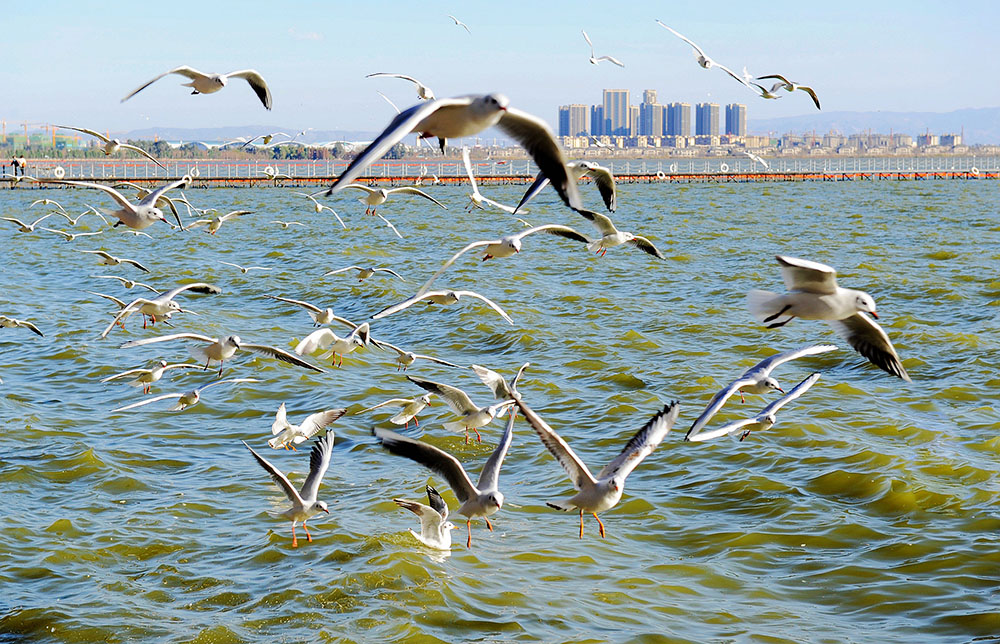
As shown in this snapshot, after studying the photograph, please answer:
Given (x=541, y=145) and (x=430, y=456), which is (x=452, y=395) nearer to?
A: (x=430, y=456)

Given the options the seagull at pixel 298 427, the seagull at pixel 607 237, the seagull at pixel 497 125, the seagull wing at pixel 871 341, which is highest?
the seagull at pixel 497 125

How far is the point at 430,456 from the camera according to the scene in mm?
7336

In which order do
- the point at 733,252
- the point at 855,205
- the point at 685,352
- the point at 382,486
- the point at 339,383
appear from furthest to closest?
the point at 855,205 < the point at 733,252 < the point at 685,352 < the point at 339,383 < the point at 382,486

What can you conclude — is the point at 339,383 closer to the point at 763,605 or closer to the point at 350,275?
the point at 763,605

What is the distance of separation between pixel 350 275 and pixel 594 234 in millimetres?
15485

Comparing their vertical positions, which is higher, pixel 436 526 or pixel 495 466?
pixel 495 466

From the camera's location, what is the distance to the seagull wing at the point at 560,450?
6012 millimetres

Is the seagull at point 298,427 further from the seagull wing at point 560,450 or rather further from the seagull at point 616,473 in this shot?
the seagull wing at point 560,450

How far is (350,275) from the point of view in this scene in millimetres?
29125

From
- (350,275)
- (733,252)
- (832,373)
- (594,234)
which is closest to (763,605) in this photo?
(832,373)

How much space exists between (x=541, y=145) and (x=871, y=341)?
3356 mm

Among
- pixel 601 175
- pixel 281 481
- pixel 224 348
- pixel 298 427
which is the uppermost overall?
pixel 601 175

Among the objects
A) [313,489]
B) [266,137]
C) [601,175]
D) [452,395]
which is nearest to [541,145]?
[313,489]

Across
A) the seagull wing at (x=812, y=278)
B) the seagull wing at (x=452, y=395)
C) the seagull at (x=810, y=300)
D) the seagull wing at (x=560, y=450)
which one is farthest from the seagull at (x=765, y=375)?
the seagull wing at (x=452, y=395)
